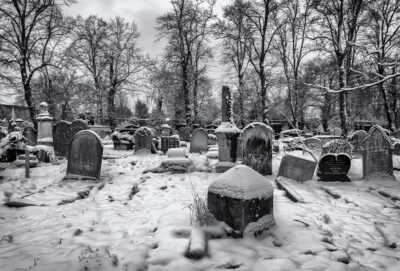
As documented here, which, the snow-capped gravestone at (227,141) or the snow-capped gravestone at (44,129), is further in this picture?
the snow-capped gravestone at (44,129)

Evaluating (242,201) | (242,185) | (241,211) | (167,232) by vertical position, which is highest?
(242,185)

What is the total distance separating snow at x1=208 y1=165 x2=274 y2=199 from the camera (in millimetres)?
2988

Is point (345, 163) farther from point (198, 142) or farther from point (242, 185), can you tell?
point (198, 142)

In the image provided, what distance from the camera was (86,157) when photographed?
20.1 ft

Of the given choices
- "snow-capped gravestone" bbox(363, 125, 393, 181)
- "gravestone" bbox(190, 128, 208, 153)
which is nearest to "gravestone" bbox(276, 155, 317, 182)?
"snow-capped gravestone" bbox(363, 125, 393, 181)

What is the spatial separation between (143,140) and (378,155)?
29.0ft

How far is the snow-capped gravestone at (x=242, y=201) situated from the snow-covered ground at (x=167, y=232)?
→ 159 millimetres

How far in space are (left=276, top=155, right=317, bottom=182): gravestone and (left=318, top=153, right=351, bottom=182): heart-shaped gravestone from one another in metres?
0.24

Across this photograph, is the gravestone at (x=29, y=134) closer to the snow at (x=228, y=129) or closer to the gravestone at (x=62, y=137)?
the gravestone at (x=62, y=137)

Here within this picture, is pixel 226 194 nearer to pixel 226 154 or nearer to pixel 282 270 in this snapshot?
pixel 282 270

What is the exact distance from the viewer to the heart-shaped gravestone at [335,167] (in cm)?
632

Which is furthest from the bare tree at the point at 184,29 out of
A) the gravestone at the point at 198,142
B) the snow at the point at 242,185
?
the snow at the point at 242,185

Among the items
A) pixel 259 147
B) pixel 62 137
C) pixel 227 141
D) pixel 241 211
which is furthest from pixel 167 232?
pixel 62 137

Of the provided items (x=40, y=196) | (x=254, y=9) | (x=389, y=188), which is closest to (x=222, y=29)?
(x=254, y=9)
